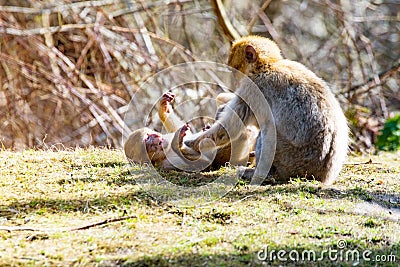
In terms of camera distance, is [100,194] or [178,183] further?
[178,183]

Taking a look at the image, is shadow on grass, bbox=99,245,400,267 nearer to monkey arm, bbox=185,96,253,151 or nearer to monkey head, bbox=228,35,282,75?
monkey arm, bbox=185,96,253,151

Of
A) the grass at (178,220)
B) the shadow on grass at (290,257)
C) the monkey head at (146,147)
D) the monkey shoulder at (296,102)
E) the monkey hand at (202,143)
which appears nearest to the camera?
the shadow on grass at (290,257)

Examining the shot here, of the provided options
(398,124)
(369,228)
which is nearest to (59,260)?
(369,228)

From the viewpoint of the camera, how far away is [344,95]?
11.6m

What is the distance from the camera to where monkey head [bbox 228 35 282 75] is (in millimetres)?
5763

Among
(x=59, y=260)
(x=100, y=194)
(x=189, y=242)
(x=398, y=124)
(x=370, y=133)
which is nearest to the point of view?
(x=59, y=260)

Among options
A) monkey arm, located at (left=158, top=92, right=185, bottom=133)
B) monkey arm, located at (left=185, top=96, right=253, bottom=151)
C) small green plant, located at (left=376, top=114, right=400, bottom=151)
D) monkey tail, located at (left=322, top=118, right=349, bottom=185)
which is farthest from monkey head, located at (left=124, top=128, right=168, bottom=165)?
small green plant, located at (left=376, top=114, right=400, bottom=151)

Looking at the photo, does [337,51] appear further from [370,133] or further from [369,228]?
[369,228]

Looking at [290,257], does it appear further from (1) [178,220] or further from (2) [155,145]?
(2) [155,145]

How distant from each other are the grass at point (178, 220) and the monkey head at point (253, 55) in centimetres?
99

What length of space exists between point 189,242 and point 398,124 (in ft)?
21.9

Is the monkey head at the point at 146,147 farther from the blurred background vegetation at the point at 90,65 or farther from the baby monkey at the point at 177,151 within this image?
the blurred background vegetation at the point at 90,65

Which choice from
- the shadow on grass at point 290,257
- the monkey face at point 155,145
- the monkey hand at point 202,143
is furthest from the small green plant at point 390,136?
the shadow on grass at point 290,257

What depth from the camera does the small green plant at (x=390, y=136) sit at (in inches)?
372
